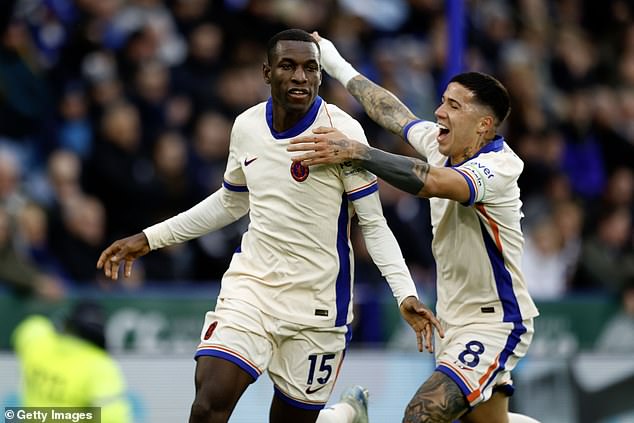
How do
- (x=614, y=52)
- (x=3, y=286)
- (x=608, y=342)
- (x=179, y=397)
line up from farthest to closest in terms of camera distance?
1. (x=614, y=52)
2. (x=608, y=342)
3. (x=3, y=286)
4. (x=179, y=397)

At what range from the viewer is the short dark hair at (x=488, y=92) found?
276 inches

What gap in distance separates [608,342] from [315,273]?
675 centimetres

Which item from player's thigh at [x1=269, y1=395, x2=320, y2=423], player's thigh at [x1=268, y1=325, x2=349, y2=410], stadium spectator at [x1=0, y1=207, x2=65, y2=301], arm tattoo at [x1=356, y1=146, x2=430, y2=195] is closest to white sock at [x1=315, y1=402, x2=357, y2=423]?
player's thigh at [x1=269, y1=395, x2=320, y2=423]

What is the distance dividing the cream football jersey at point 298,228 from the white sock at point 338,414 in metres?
0.70

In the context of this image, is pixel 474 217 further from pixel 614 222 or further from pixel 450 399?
pixel 614 222

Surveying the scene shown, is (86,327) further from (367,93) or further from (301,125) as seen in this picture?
(367,93)

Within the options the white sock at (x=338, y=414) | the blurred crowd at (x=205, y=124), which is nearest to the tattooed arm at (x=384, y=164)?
the white sock at (x=338, y=414)

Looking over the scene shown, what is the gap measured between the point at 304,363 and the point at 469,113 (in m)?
1.58

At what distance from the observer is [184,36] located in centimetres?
1341

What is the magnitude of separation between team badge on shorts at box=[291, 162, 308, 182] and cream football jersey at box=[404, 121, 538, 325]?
0.79 meters

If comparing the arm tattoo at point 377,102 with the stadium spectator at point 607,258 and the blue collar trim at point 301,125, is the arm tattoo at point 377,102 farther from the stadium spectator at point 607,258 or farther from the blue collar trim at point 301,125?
the stadium spectator at point 607,258

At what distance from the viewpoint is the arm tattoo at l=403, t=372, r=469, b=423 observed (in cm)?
672

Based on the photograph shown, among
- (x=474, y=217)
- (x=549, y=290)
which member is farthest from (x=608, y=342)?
(x=474, y=217)

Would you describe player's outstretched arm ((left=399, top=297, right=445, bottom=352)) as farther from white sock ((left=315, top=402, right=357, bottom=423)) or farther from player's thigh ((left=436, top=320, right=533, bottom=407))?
white sock ((left=315, top=402, right=357, bottom=423))
